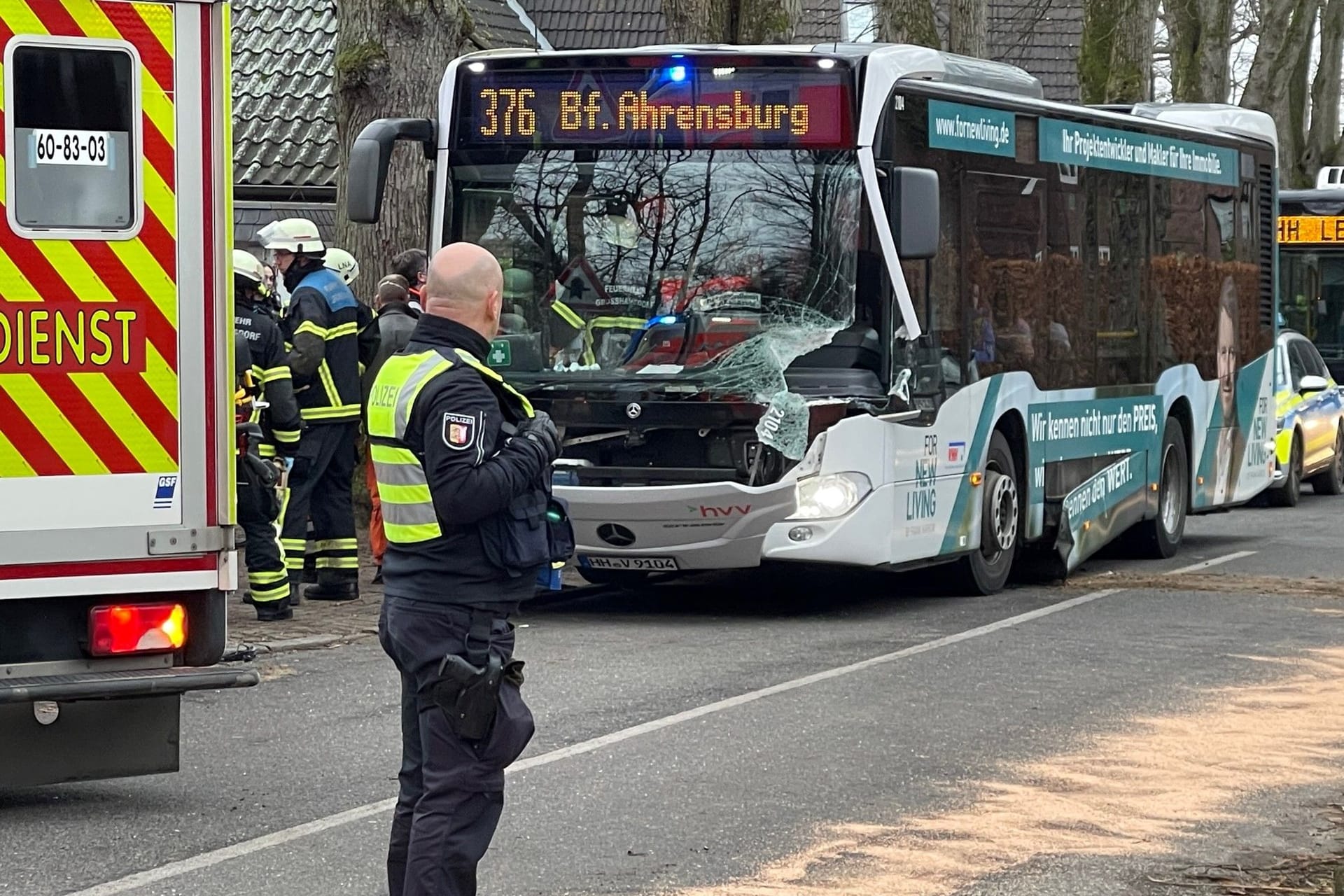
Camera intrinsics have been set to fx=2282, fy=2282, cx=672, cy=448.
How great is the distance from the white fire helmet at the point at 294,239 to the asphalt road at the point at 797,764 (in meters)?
2.32

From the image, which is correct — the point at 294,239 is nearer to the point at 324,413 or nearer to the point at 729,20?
the point at 324,413

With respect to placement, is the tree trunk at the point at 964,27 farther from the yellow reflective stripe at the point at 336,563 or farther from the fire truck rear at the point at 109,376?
the fire truck rear at the point at 109,376

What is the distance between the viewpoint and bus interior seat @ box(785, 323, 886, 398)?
462 inches

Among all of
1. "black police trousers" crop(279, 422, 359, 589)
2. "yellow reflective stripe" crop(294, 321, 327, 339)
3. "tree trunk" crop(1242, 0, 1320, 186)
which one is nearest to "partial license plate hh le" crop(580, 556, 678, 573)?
"black police trousers" crop(279, 422, 359, 589)

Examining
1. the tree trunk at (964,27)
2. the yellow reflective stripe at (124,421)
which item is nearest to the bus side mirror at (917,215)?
the yellow reflective stripe at (124,421)

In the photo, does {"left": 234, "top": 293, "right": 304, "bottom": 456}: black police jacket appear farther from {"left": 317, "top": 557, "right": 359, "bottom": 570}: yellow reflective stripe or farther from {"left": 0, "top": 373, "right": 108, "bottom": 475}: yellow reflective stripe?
{"left": 0, "top": 373, "right": 108, "bottom": 475}: yellow reflective stripe

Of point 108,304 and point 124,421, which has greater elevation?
point 108,304

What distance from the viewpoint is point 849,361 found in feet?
38.7

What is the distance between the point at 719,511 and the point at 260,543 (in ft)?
7.56

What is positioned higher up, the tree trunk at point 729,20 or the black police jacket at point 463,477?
the tree trunk at point 729,20

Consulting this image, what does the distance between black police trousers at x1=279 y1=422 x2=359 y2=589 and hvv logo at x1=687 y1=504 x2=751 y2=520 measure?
208cm

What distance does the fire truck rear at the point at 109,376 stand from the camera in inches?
264

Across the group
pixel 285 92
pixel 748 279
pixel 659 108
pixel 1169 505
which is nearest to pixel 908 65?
pixel 659 108

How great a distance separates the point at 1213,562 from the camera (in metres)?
15.4
